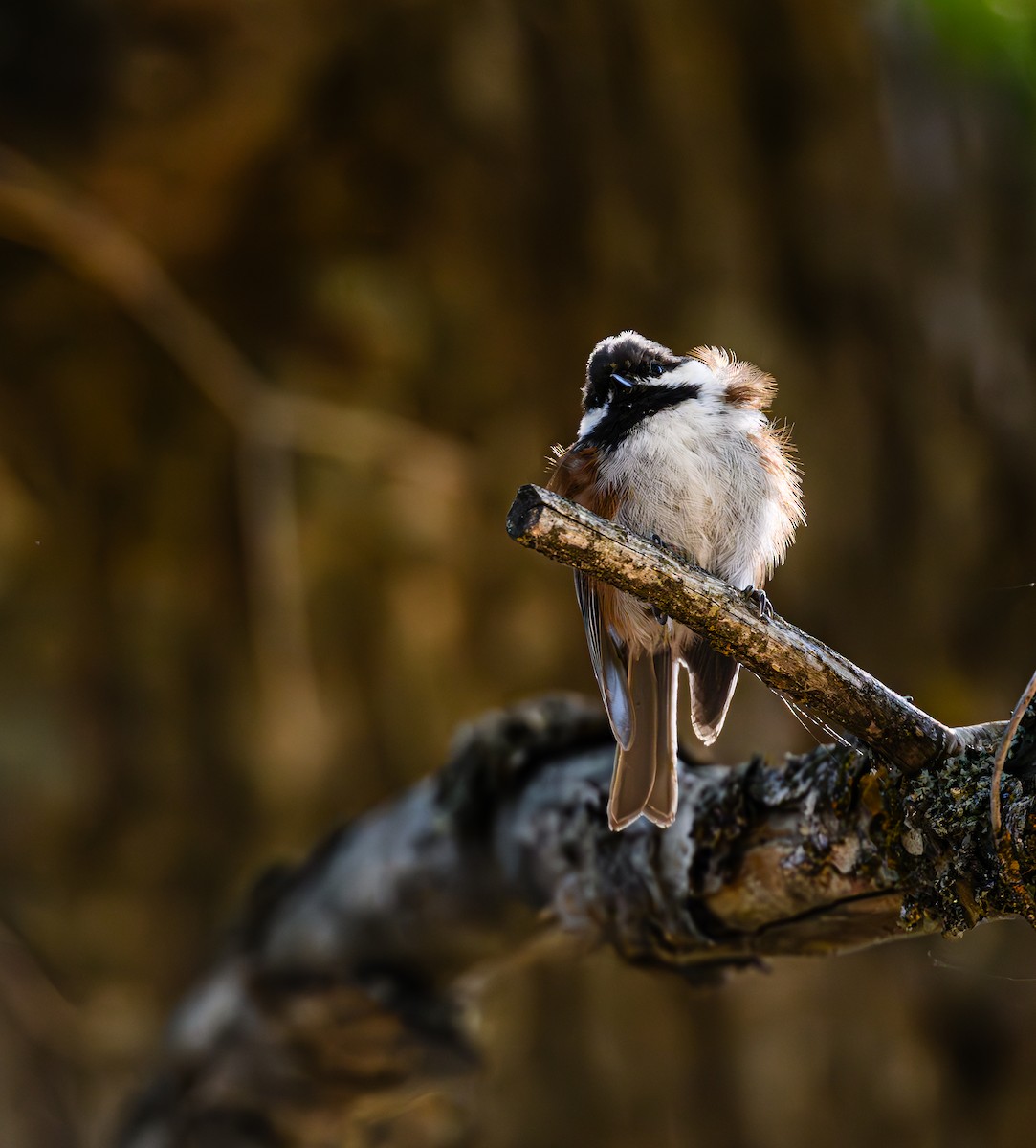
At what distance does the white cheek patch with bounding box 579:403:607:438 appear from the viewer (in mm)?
1126

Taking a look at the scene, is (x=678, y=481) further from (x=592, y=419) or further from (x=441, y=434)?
(x=441, y=434)

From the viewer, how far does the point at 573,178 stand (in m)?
1.84

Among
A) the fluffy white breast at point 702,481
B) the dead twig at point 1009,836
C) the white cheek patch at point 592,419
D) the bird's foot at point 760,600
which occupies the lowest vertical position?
the dead twig at point 1009,836

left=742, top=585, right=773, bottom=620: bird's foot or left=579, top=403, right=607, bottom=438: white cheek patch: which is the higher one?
left=579, top=403, right=607, bottom=438: white cheek patch

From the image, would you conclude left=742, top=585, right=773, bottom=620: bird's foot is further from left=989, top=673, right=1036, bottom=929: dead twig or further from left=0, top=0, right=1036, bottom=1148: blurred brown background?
left=0, top=0, right=1036, bottom=1148: blurred brown background

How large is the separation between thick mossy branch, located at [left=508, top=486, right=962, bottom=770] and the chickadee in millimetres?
322

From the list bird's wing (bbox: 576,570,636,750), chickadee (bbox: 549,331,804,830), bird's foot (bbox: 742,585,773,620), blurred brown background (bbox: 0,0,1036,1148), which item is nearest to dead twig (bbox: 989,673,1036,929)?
bird's foot (bbox: 742,585,773,620)

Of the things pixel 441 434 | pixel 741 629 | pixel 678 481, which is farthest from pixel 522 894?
pixel 441 434

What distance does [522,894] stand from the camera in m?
1.31

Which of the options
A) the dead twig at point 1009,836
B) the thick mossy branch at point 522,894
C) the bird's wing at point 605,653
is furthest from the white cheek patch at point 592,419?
the dead twig at point 1009,836

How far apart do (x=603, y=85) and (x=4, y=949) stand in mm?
1755

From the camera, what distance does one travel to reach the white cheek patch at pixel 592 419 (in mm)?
1126

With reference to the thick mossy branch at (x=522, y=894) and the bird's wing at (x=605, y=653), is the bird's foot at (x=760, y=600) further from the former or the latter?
the bird's wing at (x=605, y=653)

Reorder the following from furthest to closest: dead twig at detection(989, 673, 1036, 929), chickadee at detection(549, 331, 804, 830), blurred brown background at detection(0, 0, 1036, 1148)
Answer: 1. blurred brown background at detection(0, 0, 1036, 1148)
2. chickadee at detection(549, 331, 804, 830)
3. dead twig at detection(989, 673, 1036, 929)
